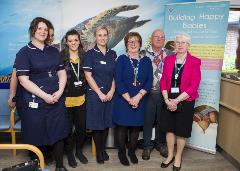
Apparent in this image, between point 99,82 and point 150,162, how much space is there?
1.19 meters

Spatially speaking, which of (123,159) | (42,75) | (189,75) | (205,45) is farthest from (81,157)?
(205,45)

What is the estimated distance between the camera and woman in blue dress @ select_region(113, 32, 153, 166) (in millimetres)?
2963

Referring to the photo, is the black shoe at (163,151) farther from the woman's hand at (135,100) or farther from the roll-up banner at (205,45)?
the woman's hand at (135,100)

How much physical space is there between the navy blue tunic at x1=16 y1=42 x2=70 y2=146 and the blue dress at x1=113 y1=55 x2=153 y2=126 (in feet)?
2.09

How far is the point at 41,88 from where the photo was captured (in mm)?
2613

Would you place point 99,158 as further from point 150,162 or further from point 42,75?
point 42,75

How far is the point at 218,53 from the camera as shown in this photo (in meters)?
3.36

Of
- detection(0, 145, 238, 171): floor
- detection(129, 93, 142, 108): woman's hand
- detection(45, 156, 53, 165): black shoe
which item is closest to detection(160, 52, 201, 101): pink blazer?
detection(129, 93, 142, 108): woman's hand

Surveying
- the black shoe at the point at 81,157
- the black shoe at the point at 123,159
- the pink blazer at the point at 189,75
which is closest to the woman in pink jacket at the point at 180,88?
the pink blazer at the point at 189,75

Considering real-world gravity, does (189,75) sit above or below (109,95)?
above

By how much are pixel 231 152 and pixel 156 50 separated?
5.29ft

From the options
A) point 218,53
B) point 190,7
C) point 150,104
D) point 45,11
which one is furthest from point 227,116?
point 45,11

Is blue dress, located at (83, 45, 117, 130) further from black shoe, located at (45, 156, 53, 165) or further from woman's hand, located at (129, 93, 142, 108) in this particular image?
black shoe, located at (45, 156, 53, 165)

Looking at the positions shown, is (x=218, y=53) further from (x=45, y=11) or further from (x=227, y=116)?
(x=45, y=11)
